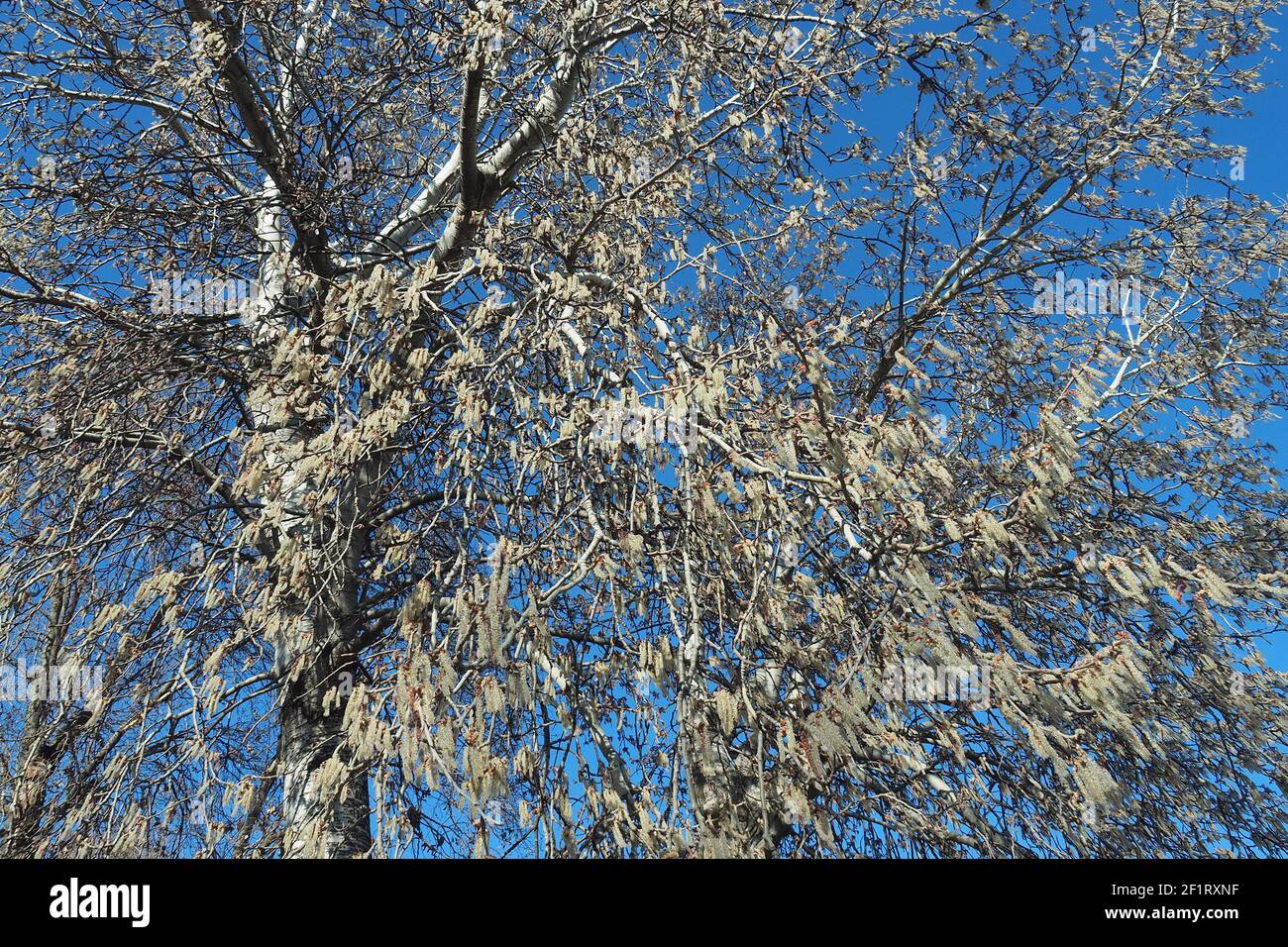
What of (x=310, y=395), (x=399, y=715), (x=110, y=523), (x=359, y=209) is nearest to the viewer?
(x=399, y=715)

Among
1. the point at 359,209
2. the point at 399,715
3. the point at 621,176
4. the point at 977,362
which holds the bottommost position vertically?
the point at 399,715

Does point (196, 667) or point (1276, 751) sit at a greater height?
point (196, 667)

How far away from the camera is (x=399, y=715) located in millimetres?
2771

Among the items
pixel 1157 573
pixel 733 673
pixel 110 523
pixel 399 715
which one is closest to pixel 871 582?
pixel 733 673

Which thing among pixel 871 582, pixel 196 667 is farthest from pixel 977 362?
pixel 196 667

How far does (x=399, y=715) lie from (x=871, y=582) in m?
1.73

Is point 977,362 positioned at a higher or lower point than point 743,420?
higher

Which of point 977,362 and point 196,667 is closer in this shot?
point 196,667

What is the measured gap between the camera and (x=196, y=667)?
17.7 feet

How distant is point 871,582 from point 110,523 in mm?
4039

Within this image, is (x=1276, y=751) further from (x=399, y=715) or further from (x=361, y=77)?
(x=361, y=77)
